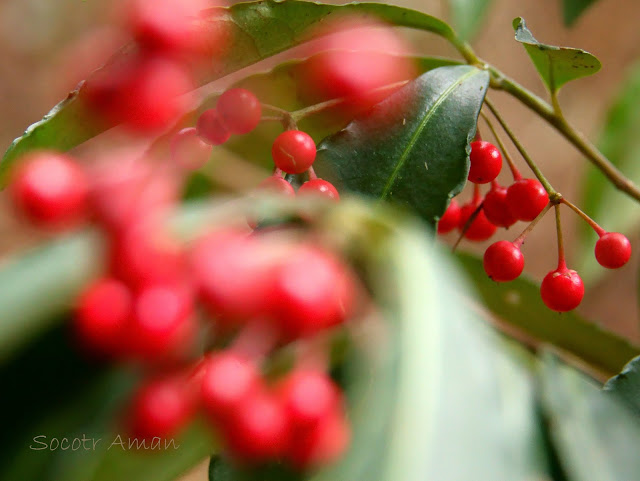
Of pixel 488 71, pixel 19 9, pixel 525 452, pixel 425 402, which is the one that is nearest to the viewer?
pixel 425 402

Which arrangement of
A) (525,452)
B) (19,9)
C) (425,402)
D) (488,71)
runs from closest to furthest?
(425,402), (525,452), (488,71), (19,9)

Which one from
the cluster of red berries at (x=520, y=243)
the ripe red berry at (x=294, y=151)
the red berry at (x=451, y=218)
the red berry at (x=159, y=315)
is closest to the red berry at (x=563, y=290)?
the cluster of red berries at (x=520, y=243)

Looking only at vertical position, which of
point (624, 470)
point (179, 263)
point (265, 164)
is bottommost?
point (624, 470)

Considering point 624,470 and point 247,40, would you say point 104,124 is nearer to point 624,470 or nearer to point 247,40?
point 247,40

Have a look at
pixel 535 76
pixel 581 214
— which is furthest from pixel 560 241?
pixel 535 76

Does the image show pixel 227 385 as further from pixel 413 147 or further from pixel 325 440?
pixel 413 147

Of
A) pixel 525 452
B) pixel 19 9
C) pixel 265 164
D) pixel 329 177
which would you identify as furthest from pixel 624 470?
pixel 19 9
